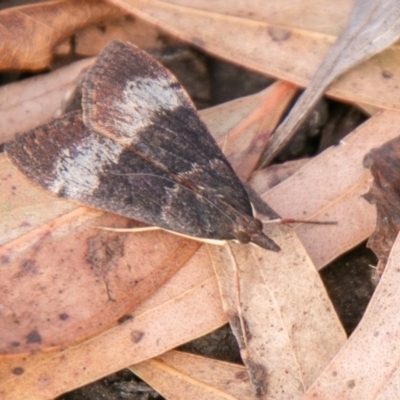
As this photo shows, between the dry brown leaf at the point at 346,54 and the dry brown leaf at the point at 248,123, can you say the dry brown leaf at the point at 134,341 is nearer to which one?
the dry brown leaf at the point at 248,123

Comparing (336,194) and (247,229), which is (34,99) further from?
(336,194)

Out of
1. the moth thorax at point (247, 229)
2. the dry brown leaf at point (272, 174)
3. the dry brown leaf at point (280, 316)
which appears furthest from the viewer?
the dry brown leaf at point (272, 174)

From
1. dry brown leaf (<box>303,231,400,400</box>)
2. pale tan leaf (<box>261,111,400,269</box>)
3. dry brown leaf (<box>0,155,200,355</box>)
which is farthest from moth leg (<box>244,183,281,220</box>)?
A: dry brown leaf (<box>303,231,400,400</box>)

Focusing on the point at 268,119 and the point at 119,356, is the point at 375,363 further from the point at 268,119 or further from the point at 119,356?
the point at 268,119

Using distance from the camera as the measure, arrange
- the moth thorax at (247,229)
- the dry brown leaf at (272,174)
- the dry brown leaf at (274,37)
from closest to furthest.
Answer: the moth thorax at (247,229) → the dry brown leaf at (272,174) → the dry brown leaf at (274,37)

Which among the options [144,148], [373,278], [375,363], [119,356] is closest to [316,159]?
[373,278]

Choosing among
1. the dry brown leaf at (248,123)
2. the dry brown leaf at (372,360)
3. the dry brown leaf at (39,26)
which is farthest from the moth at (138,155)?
the dry brown leaf at (372,360)

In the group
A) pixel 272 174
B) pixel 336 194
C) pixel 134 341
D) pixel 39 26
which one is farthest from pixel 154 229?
pixel 39 26
